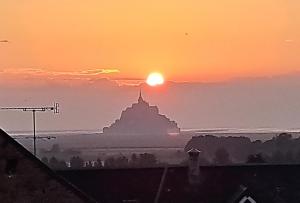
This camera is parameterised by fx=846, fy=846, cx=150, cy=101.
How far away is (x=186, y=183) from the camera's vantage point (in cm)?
3772

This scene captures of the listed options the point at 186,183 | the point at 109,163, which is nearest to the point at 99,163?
the point at 109,163

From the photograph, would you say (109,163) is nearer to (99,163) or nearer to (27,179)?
(99,163)

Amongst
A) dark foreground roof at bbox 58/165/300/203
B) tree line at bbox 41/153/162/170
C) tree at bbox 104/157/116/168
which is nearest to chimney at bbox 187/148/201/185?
dark foreground roof at bbox 58/165/300/203

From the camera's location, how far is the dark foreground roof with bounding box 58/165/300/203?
119ft

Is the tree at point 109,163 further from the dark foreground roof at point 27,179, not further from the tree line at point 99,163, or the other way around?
the dark foreground roof at point 27,179

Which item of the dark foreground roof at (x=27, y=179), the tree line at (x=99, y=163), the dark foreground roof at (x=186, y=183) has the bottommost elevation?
the dark foreground roof at (x=27, y=179)

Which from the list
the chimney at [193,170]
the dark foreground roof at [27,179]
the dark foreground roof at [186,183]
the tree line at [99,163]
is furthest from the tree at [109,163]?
the dark foreground roof at [27,179]

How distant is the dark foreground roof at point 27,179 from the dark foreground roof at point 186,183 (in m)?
8.15

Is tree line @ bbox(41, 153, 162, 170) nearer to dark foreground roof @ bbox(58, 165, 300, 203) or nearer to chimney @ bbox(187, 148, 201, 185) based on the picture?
dark foreground roof @ bbox(58, 165, 300, 203)

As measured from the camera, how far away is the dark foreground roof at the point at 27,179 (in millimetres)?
27750

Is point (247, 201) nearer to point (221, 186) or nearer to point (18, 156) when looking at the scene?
point (221, 186)

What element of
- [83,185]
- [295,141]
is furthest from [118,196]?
[295,141]

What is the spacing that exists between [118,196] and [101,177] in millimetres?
2045

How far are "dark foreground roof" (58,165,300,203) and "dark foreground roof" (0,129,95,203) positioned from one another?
8.15 meters
